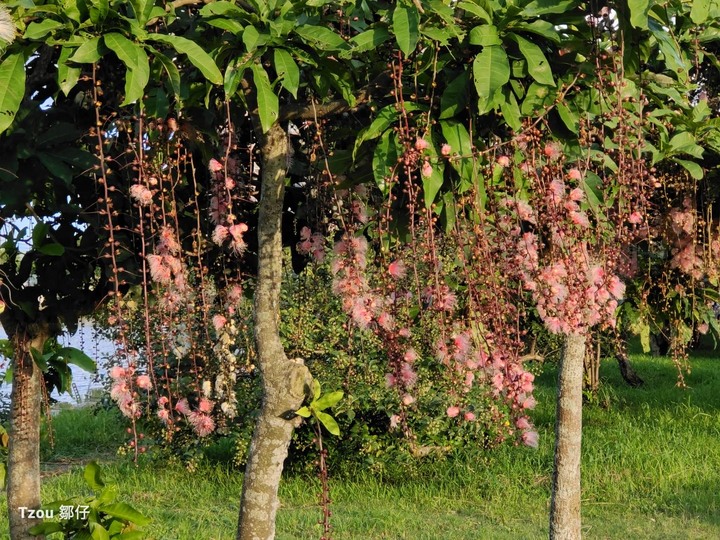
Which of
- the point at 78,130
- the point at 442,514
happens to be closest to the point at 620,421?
the point at 442,514

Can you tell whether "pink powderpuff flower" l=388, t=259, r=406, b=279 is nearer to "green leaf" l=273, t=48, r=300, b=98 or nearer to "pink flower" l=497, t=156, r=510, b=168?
"pink flower" l=497, t=156, r=510, b=168

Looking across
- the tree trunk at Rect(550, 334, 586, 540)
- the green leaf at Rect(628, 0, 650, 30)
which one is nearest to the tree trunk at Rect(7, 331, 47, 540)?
the green leaf at Rect(628, 0, 650, 30)

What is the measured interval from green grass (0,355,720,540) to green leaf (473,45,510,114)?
140 inches

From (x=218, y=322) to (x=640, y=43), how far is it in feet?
4.36

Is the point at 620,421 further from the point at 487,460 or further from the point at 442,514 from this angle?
the point at 442,514

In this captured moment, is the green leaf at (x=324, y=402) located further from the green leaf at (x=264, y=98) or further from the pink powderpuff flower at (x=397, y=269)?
the green leaf at (x=264, y=98)

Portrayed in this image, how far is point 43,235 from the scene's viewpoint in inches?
92.8

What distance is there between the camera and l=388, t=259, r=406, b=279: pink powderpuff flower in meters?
2.21

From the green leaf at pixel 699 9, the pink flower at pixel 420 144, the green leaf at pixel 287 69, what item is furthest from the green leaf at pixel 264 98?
the green leaf at pixel 699 9

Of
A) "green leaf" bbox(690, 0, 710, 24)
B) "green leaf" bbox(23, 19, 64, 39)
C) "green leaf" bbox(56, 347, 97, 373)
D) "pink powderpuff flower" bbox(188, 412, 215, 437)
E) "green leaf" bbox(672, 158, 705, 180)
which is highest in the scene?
"green leaf" bbox(690, 0, 710, 24)

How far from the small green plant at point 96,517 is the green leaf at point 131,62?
63.5 inches

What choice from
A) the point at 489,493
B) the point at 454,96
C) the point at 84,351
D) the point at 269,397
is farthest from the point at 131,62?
the point at 489,493

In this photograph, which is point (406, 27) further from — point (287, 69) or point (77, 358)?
point (77, 358)

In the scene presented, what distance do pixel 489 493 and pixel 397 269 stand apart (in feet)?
13.4
